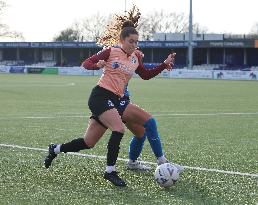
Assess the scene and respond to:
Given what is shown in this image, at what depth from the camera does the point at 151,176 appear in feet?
24.4

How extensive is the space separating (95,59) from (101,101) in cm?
51

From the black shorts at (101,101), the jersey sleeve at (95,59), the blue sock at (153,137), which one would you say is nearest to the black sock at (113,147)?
the black shorts at (101,101)

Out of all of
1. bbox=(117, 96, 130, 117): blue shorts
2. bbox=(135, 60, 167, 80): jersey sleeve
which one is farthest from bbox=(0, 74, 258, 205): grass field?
bbox=(135, 60, 167, 80): jersey sleeve

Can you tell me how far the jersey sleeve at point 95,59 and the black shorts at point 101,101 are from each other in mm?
315

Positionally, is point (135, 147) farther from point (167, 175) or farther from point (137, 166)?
→ point (167, 175)

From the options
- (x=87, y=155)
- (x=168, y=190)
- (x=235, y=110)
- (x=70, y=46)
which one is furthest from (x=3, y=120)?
(x=70, y=46)

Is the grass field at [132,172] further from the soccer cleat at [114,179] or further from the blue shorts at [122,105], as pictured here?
the blue shorts at [122,105]

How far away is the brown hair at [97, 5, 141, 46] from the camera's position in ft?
25.6

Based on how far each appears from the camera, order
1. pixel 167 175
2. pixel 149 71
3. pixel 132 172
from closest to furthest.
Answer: pixel 167 175
pixel 132 172
pixel 149 71

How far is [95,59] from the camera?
23.8 feet

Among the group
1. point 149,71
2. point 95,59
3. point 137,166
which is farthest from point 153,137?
point 95,59

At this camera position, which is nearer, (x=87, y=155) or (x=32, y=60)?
(x=87, y=155)

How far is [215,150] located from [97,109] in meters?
3.18

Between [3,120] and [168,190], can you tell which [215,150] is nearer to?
[168,190]
